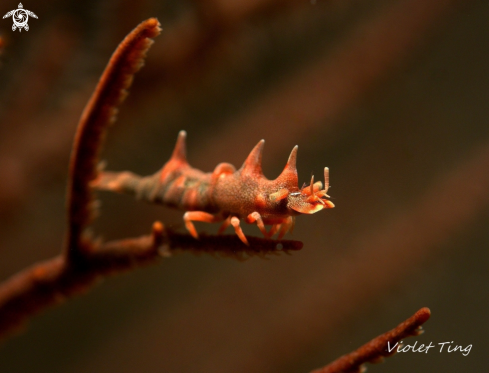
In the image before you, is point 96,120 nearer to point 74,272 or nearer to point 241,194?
point 241,194

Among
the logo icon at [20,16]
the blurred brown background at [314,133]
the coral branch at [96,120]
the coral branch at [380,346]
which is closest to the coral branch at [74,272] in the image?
the coral branch at [96,120]

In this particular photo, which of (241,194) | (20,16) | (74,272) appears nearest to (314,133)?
(241,194)

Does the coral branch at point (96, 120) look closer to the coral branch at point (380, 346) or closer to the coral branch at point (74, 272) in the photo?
the coral branch at point (74, 272)

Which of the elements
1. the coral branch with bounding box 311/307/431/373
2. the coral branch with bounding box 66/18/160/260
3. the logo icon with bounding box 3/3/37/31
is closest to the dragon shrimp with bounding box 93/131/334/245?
the coral branch with bounding box 66/18/160/260

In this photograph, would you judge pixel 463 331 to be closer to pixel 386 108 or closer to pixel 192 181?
pixel 386 108

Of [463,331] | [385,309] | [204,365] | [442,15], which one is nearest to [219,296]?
[204,365]

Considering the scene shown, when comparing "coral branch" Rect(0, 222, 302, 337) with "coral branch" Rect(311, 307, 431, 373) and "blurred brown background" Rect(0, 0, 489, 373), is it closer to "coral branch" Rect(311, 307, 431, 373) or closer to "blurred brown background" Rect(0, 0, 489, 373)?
"blurred brown background" Rect(0, 0, 489, 373)
